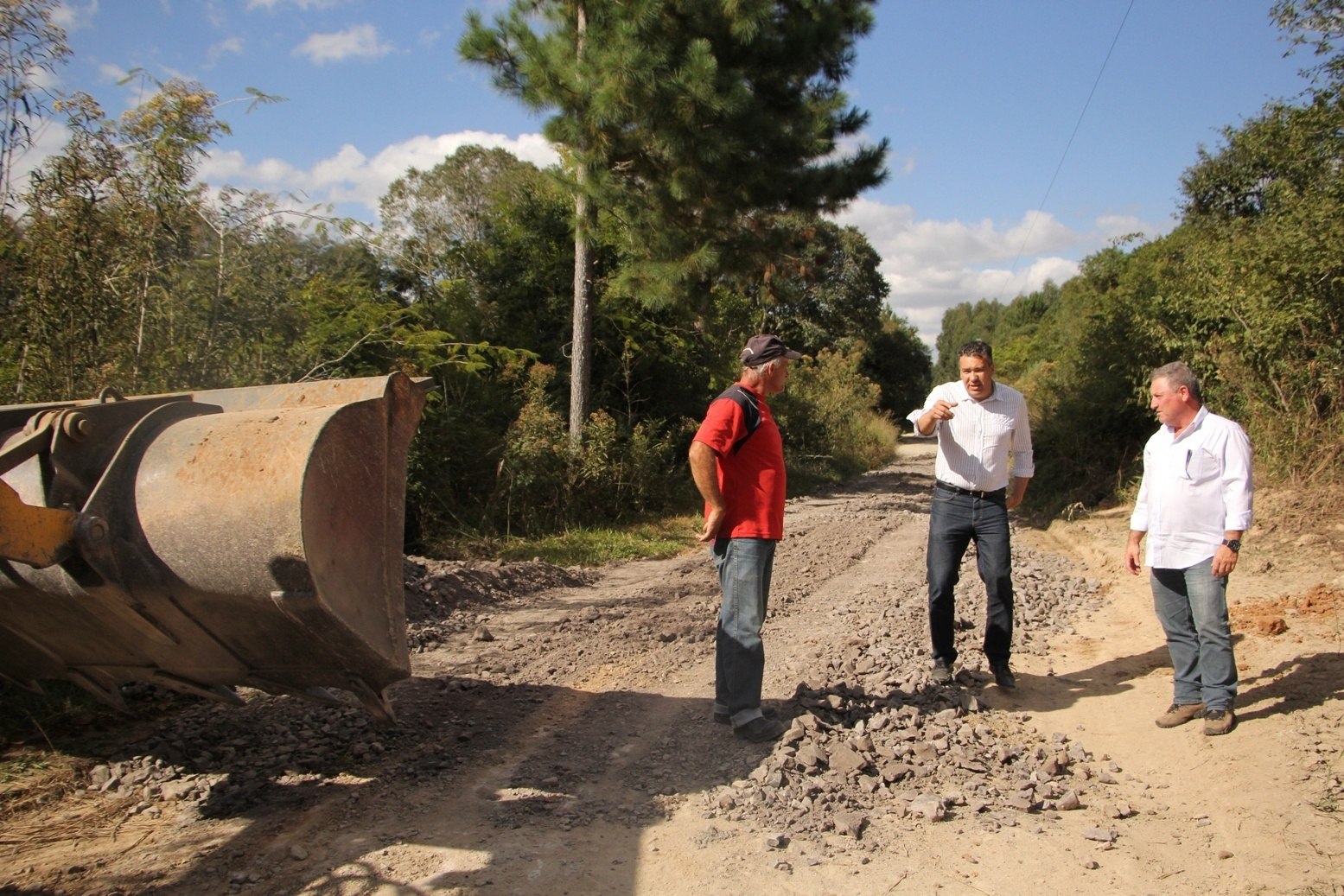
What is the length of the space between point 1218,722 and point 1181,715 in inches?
7.2

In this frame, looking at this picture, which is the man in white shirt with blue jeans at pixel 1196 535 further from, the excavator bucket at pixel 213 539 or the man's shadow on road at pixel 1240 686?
the excavator bucket at pixel 213 539

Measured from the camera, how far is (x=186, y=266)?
23.4 ft

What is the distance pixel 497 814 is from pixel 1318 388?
9.95m

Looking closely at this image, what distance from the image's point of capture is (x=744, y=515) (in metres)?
4.53

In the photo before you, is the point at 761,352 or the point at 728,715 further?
the point at 728,715

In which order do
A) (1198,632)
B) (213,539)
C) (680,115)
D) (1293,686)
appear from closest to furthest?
(213,539) → (1198,632) → (1293,686) → (680,115)

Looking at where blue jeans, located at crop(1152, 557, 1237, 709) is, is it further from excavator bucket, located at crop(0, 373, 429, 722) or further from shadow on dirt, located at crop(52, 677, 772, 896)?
excavator bucket, located at crop(0, 373, 429, 722)

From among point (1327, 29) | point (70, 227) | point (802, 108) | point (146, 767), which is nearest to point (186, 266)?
point (70, 227)

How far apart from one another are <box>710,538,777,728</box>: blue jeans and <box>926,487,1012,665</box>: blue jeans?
48.6 inches

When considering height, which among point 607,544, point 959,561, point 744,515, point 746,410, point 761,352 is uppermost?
point 761,352

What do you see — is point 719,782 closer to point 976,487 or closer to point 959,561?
point 959,561

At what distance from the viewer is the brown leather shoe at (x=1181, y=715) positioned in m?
4.78

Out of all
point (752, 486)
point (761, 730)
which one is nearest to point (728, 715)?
A: point (761, 730)

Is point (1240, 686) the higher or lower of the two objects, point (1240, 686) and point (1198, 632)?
the lower
